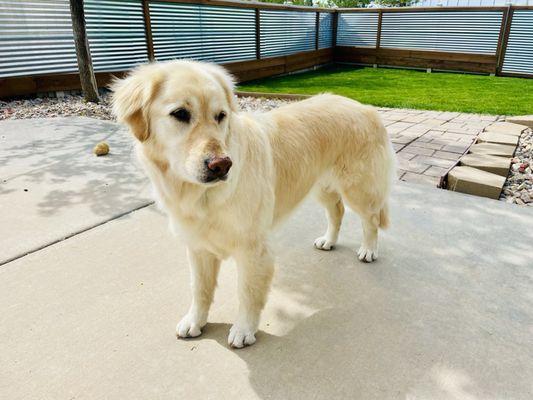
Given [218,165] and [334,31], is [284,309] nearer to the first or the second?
[218,165]

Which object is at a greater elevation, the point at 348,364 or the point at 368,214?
the point at 368,214

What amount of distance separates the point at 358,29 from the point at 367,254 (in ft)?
47.3

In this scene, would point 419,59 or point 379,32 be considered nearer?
point 419,59

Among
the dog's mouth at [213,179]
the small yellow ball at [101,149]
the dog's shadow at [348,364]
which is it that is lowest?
the dog's shadow at [348,364]

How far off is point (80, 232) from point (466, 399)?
113 inches

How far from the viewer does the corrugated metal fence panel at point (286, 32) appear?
40.4 ft

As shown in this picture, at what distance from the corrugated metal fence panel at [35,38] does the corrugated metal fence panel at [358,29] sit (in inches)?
425

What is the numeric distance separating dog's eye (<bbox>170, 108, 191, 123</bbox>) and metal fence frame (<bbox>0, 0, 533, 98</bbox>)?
290 inches

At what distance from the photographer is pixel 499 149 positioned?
5.12 meters

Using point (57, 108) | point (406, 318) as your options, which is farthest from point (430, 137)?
point (57, 108)

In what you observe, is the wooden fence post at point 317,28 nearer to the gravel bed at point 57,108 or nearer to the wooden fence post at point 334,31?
the wooden fence post at point 334,31

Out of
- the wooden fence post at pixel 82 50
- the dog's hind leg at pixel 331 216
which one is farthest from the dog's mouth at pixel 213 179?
the wooden fence post at pixel 82 50

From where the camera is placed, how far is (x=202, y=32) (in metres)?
10.4

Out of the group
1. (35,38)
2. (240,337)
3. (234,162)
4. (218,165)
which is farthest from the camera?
(35,38)
